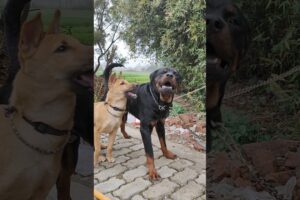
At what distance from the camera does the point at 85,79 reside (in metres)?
2.89

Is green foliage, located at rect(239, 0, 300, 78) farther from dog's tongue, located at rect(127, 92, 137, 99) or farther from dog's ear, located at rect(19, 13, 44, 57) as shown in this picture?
dog's ear, located at rect(19, 13, 44, 57)

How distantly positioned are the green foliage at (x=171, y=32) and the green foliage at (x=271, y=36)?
1.09 feet

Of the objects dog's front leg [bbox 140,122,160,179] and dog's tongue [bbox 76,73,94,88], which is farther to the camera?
dog's front leg [bbox 140,122,160,179]

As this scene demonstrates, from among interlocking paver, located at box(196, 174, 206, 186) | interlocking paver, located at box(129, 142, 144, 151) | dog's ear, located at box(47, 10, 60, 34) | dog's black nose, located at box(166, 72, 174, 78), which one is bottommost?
interlocking paver, located at box(196, 174, 206, 186)

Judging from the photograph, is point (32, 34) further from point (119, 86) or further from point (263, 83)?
point (263, 83)

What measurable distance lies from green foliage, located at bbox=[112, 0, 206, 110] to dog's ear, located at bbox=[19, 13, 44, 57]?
1.54 feet

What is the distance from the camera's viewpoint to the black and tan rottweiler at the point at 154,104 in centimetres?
294

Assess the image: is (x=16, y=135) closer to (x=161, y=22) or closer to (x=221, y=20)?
(x=161, y=22)

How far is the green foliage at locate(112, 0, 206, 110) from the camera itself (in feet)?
9.76

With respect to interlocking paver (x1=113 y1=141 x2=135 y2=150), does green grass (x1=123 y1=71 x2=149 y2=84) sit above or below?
above

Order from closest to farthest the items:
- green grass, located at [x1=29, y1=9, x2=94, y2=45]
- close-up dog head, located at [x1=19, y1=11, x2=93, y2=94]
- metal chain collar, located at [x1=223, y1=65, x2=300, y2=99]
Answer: close-up dog head, located at [x1=19, y1=11, x2=93, y2=94] < green grass, located at [x1=29, y1=9, x2=94, y2=45] < metal chain collar, located at [x1=223, y1=65, x2=300, y2=99]

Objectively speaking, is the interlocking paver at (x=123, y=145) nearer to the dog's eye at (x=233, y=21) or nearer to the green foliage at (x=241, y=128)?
the green foliage at (x=241, y=128)

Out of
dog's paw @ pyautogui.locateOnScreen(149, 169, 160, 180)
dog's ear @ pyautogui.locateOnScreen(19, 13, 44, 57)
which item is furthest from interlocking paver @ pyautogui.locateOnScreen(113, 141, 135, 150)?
dog's ear @ pyautogui.locateOnScreen(19, 13, 44, 57)

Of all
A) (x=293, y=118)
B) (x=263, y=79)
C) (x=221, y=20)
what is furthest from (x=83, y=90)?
(x=293, y=118)
